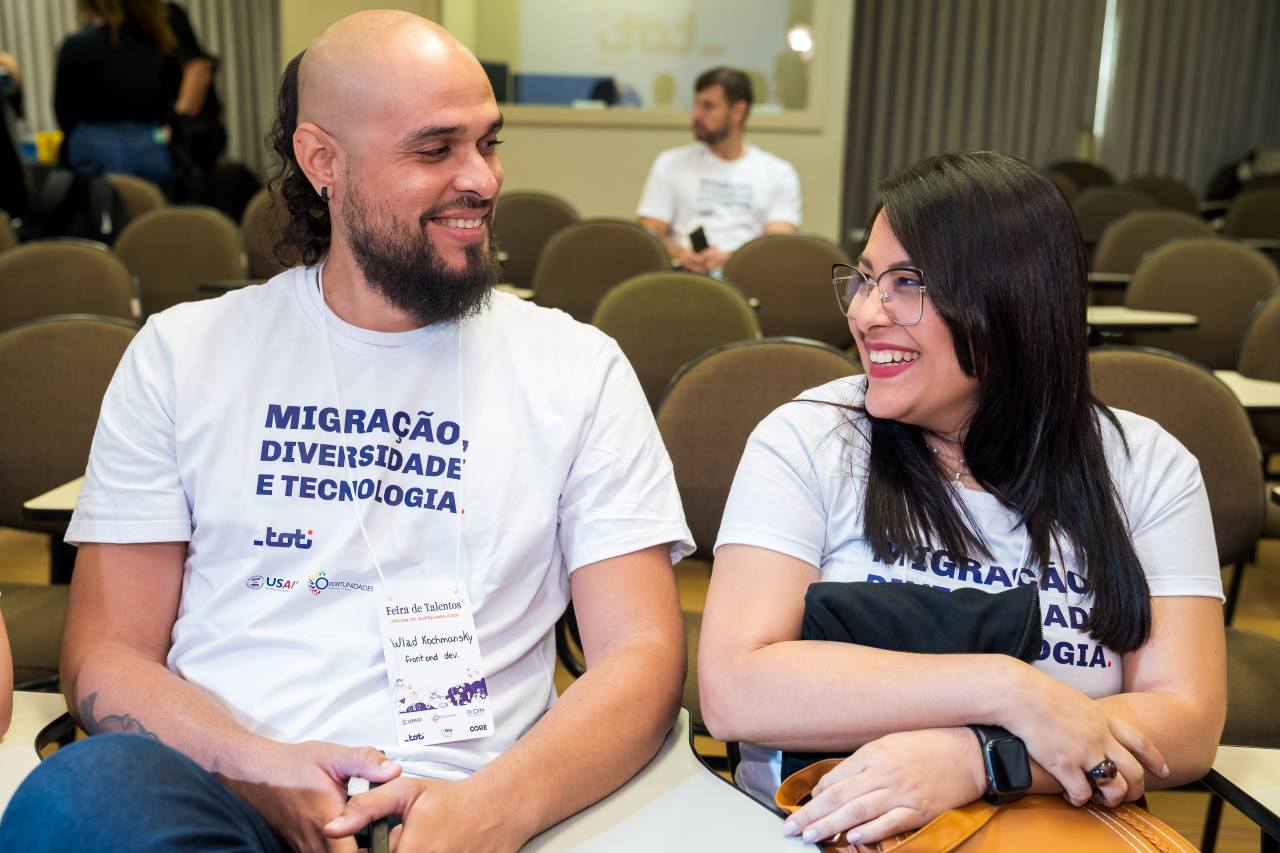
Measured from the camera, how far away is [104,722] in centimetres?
138

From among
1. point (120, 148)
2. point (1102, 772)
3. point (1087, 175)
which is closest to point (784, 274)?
point (1102, 772)

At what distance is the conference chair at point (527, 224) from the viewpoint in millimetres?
5508

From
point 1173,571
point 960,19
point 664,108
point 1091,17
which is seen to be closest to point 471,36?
point 664,108

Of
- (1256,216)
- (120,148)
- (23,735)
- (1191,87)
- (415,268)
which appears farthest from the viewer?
(1191,87)

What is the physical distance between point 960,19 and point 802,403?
9.05 m

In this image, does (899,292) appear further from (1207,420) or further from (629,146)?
(629,146)

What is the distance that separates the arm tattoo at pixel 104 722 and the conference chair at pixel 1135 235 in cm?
505

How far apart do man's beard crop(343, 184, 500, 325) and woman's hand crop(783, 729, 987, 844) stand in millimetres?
756

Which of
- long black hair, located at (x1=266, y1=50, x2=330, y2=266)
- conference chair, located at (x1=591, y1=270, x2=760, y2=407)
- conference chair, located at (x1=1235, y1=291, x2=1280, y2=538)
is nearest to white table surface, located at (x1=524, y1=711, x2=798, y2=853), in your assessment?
long black hair, located at (x1=266, y1=50, x2=330, y2=266)

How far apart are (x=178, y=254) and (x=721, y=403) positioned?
317 cm

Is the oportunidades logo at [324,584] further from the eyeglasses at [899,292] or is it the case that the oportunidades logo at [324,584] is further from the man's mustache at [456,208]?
the eyeglasses at [899,292]

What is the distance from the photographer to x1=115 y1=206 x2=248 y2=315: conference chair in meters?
4.68

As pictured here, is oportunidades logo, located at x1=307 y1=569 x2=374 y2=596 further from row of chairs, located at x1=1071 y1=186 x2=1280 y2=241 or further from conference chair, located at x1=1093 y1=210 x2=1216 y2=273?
row of chairs, located at x1=1071 y1=186 x2=1280 y2=241

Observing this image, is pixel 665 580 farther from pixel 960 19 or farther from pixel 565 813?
pixel 960 19
